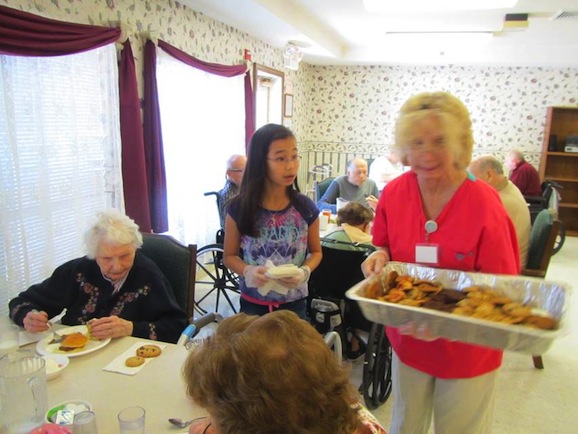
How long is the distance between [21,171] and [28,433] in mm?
1635

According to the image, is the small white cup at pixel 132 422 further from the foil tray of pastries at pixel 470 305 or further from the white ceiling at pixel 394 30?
the white ceiling at pixel 394 30

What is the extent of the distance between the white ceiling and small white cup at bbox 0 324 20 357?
2.86 meters

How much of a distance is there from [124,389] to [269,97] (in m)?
5.03

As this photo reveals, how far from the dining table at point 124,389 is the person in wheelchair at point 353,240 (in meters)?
1.22

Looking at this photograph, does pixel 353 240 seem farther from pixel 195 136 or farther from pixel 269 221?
pixel 195 136

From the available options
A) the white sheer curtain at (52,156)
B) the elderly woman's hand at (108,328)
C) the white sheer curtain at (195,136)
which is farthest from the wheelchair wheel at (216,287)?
the elderly woman's hand at (108,328)

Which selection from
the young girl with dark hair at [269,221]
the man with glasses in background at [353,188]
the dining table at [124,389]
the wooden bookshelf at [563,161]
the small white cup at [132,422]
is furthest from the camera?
the wooden bookshelf at [563,161]

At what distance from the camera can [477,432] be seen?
4.06 ft

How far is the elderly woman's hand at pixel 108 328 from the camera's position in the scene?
1.42 meters

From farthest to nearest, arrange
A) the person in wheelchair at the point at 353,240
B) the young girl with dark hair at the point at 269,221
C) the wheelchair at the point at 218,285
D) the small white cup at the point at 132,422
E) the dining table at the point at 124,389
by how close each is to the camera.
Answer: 1. the wheelchair at the point at 218,285
2. the person in wheelchair at the point at 353,240
3. the young girl with dark hair at the point at 269,221
4. the dining table at the point at 124,389
5. the small white cup at the point at 132,422

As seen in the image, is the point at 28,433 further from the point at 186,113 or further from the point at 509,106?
the point at 509,106

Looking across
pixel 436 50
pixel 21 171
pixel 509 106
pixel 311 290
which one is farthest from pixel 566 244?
pixel 21 171

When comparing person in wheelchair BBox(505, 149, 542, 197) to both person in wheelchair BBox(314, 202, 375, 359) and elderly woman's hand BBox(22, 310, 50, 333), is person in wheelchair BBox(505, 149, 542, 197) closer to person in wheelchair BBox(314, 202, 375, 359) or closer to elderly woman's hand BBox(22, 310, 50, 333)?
person in wheelchair BBox(314, 202, 375, 359)

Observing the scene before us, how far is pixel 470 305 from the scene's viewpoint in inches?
42.2
